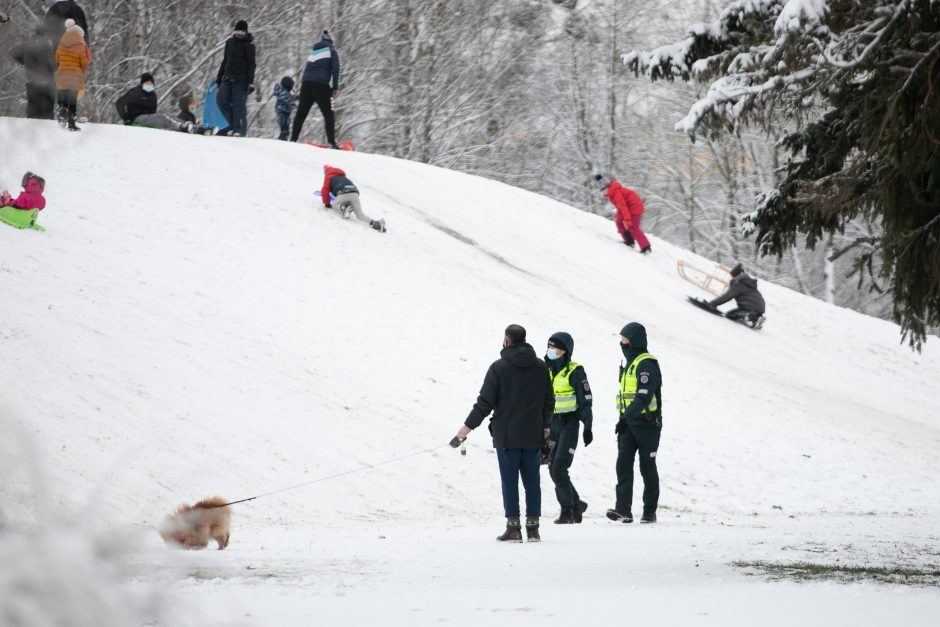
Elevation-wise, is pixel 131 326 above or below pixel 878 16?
below

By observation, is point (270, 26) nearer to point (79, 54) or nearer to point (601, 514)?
point (79, 54)

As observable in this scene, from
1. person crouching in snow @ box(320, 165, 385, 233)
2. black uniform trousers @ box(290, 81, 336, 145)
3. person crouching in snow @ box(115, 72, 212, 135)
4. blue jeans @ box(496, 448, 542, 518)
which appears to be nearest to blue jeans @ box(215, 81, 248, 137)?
person crouching in snow @ box(115, 72, 212, 135)

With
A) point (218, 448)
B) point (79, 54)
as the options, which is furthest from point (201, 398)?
point (79, 54)

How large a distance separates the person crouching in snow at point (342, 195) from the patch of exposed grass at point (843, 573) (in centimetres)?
1153

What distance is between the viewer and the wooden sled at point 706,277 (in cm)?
2242

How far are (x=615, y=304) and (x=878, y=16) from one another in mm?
10839

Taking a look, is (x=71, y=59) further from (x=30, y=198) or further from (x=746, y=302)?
(x=746, y=302)

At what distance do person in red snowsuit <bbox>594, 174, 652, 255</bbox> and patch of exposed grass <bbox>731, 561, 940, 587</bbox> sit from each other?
52.5ft

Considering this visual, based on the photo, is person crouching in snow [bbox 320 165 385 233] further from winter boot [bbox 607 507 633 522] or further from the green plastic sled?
winter boot [bbox 607 507 633 522]

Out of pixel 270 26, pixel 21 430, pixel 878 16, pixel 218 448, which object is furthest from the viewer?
pixel 270 26

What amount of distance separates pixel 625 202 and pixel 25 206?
13.0 metres

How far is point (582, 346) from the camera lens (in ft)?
50.9

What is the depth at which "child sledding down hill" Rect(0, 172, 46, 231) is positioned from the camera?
13.0 meters

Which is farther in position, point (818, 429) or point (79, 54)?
point (79, 54)
